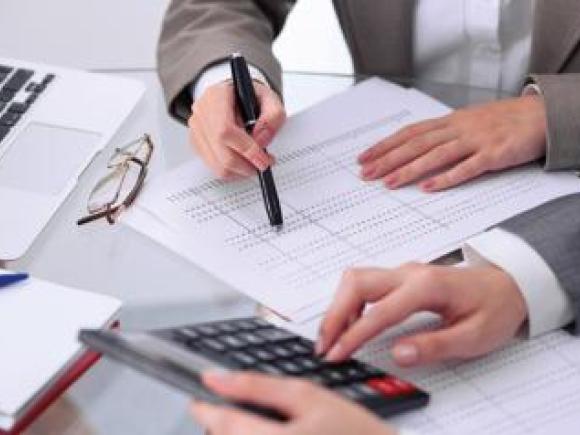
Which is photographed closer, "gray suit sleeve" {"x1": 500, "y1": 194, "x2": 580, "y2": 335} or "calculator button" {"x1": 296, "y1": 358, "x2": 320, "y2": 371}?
"calculator button" {"x1": 296, "y1": 358, "x2": 320, "y2": 371}

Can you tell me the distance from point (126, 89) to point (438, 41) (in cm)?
38

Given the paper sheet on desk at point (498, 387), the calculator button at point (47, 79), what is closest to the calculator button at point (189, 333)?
the paper sheet on desk at point (498, 387)

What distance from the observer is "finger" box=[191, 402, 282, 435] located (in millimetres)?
534

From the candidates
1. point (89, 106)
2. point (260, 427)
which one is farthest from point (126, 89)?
point (260, 427)

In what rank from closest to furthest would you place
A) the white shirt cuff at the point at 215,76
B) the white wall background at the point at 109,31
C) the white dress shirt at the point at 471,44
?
the white shirt cuff at the point at 215,76 < the white dress shirt at the point at 471,44 < the white wall background at the point at 109,31

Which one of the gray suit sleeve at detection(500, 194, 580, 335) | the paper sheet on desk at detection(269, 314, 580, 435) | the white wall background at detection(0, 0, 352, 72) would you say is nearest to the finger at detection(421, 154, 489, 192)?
the gray suit sleeve at detection(500, 194, 580, 335)

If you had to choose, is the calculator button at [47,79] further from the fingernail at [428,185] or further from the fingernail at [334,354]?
the fingernail at [334,354]

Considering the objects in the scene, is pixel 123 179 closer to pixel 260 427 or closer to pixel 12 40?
pixel 260 427

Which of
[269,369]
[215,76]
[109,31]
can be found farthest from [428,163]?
[109,31]

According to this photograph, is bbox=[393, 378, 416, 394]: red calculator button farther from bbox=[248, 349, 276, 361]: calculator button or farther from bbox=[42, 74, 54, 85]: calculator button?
bbox=[42, 74, 54, 85]: calculator button

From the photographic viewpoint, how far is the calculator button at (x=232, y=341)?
0.65 m

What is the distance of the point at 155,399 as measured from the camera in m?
0.73

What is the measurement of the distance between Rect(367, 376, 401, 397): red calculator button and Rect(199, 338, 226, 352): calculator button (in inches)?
4.0

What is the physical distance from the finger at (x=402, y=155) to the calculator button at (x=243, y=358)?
0.33 metres
